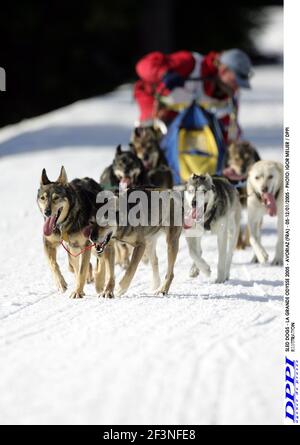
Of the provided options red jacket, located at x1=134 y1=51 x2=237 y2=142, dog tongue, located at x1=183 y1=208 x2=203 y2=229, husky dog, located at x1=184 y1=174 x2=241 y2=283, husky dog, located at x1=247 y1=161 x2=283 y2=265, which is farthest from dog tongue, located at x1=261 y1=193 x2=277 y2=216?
red jacket, located at x1=134 y1=51 x2=237 y2=142

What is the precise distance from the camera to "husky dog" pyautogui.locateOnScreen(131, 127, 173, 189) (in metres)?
8.66

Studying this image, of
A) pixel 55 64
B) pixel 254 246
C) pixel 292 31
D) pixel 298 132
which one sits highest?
pixel 55 64

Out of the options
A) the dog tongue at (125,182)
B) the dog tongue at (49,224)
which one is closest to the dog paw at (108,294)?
the dog tongue at (49,224)

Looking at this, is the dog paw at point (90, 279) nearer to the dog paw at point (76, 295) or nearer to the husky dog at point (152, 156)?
the dog paw at point (76, 295)

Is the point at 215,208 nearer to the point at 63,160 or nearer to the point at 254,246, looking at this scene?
the point at 254,246

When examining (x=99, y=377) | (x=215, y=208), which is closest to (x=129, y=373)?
(x=99, y=377)

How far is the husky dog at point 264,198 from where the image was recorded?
25.7ft

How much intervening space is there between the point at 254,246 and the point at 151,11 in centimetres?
2355

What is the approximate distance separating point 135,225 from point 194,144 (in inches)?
124

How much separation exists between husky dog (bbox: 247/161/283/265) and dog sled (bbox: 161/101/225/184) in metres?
1.10

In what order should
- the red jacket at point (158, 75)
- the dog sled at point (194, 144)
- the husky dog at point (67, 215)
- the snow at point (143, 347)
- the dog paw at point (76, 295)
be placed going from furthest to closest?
the red jacket at point (158, 75)
the dog sled at point (194, 144)
the dog paw at point (76, 295)
the husky dog at point (67, 215)
the snow at point (143, 347)

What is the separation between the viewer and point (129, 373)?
443 centimetres

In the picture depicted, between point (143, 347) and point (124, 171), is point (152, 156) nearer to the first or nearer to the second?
point (124, 171)

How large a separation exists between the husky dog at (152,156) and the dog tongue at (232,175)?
0.47 metres
